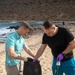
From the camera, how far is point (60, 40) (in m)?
5.02

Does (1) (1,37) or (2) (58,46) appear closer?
(2) (58,46)

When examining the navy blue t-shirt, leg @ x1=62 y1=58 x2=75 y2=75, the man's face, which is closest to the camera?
the man's face

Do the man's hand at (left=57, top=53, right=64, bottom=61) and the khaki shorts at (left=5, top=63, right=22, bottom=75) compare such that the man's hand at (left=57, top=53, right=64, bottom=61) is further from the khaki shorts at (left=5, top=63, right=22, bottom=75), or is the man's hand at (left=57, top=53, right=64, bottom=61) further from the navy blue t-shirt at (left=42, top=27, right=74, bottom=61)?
the khaki shorts at (left=5, top=63, right=22, bottom=75)

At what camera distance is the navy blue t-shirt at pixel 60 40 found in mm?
4969

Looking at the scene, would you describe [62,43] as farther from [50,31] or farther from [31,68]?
[31,68]

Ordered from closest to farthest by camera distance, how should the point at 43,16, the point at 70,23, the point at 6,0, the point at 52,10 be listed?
the point at 70,23, the point at 43,16, the point at 52,10, the point at 6,0

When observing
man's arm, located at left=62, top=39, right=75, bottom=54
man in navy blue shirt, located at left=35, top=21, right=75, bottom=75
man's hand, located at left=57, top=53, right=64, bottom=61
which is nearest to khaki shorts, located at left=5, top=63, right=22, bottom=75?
man in navy blue shirt, located at left=35, top=21, right=75, bottom=75

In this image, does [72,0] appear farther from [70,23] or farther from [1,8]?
[70,23]

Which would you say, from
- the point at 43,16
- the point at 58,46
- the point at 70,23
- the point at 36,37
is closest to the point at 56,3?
the point at 43,16

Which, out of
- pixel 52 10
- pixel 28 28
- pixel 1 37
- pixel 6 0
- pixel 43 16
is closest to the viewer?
pixel 28 28

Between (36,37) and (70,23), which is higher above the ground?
(70,23)

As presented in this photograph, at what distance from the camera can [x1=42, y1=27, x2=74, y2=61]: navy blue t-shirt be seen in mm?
4969

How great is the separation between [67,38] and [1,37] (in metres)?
7.16

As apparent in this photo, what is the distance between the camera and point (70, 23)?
14.8 m
